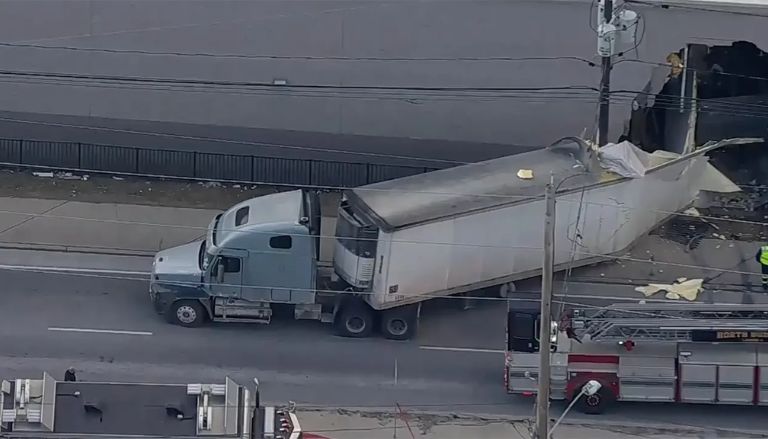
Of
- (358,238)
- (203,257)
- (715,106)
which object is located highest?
(715,106)

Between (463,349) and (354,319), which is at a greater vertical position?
(354,319)

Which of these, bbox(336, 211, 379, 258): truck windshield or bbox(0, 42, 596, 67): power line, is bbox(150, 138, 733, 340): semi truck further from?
bbox(0, 42, 596, 67): power line

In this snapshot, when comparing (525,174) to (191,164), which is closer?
(525,174)

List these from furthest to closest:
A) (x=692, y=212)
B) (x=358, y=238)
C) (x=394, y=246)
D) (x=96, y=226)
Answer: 1. (x=96, y=226)
2. (x=692, y=212)
3. (x=358, y=238)
4. (x=394, y=246)

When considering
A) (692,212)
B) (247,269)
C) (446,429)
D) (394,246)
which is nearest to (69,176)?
(247,269)

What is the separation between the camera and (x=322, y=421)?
2692 cm

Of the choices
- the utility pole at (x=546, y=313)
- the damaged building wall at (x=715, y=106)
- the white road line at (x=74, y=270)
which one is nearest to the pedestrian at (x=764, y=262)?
the damaged building wall at (x=715, y=106)

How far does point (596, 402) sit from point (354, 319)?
16.6ft

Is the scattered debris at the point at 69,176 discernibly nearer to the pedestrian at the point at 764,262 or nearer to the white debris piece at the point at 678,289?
the white debris piece at the point at 678,289

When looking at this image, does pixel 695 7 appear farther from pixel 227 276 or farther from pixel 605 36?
pixel 227 276

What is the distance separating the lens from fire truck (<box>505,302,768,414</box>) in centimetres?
2650

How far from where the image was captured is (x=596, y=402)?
27.1 metres

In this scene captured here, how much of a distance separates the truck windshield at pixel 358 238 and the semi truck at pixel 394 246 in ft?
0.08

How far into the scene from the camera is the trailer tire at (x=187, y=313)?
2973 cm
